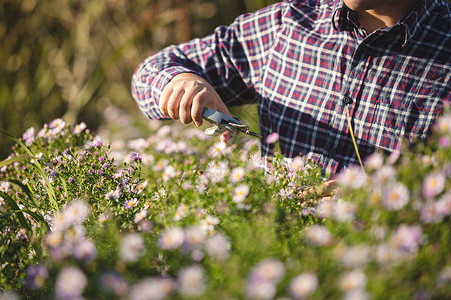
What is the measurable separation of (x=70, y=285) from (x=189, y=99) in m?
0.67

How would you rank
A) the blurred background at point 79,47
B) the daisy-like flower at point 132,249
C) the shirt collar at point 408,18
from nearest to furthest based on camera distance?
the daisy-like flower at point 132,249, the shirt collar at point 408,18, the blurred background at point 79,47

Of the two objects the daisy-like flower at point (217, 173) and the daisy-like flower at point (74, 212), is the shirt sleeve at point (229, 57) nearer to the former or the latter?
the daisy-like flower at point (217, 173)

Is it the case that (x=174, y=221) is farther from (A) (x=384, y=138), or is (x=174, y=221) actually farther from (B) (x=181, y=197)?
(A) (x=384, y=138)

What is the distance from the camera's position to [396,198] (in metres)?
0.65

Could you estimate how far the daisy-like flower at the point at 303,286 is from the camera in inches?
22.4

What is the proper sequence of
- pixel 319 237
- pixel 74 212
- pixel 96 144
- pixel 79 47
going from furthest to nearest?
pixel 79 47 → pixel 96 144 → pixel 74 212 → pixel 319 237

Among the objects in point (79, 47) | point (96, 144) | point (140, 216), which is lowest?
point (140, 216)

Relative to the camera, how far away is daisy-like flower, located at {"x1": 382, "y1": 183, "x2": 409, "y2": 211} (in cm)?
65

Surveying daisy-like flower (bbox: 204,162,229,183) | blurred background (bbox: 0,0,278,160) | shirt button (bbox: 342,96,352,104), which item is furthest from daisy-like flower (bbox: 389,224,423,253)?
blurred background (bbox: 0,0,278,160)

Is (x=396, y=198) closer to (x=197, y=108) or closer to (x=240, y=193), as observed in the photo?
(x=240, y=193)

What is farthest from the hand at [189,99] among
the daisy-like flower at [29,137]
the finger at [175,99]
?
the daisy-like flower at [29,137]

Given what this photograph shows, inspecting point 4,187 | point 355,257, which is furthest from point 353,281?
point 4,187

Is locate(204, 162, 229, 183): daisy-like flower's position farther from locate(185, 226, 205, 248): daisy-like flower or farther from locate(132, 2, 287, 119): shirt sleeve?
locate(132, 2, 287, 119): shirt sleeve

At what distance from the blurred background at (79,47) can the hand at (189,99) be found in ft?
4.63
